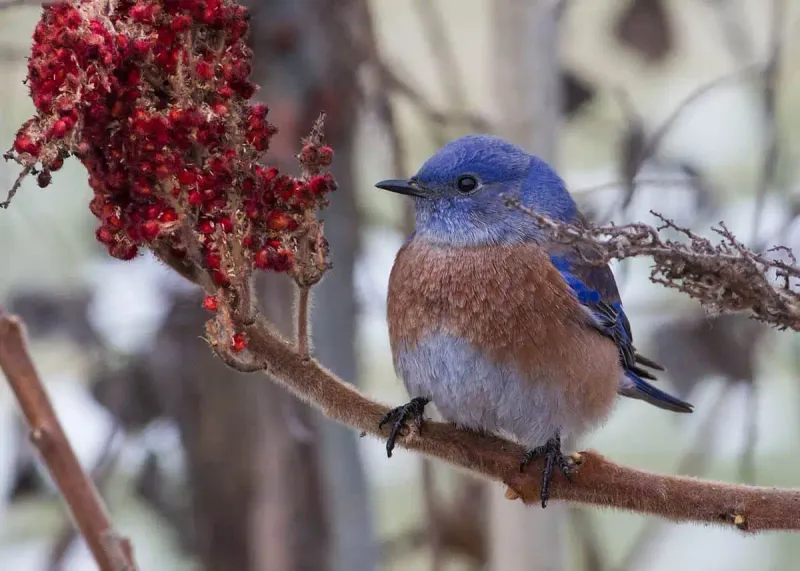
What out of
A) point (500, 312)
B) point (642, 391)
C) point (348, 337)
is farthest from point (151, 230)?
point (642, 391)

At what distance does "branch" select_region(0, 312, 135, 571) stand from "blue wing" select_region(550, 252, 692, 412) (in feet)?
3.66

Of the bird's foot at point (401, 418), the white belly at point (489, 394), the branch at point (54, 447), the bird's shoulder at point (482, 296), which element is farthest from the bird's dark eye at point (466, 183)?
the branch at point (54, 447)

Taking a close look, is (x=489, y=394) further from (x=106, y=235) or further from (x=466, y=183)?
(x=106, y=235)

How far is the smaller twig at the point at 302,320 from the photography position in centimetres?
144

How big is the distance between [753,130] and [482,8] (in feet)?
4.66

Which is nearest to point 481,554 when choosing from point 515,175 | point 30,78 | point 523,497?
point 515,175

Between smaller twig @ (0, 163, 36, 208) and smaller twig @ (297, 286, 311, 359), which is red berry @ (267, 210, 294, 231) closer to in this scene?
smaller twig @ (297, 286, 311, 359)

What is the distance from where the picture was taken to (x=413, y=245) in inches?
92.9

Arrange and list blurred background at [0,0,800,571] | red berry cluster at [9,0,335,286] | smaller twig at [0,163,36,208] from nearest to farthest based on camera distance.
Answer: smaller twig at [0,163,36,208] → red berry cluster at [9,0,335,286] → blurred background at [0,0,800,571]

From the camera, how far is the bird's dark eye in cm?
239

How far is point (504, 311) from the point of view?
2.10 metres

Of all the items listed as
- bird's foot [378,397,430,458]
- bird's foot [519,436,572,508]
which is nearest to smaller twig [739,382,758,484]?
bird's foot [519,436,572,508]

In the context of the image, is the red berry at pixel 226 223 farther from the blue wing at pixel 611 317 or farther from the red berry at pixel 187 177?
the blue wing at pixel 611 317

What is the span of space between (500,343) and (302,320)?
70 cm
